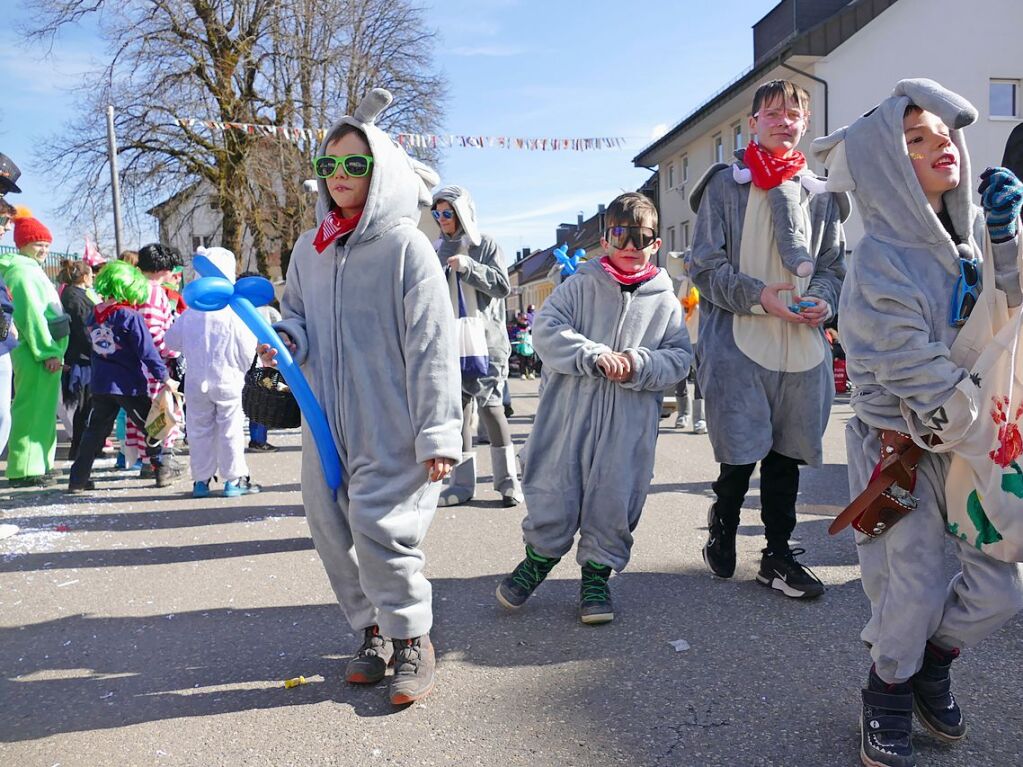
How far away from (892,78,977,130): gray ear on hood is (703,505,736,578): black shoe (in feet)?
7.36

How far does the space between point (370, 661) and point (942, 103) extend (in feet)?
8.53

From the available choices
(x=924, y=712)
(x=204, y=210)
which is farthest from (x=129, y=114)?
(x=924, y=712)

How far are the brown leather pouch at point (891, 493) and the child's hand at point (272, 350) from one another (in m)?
1.94

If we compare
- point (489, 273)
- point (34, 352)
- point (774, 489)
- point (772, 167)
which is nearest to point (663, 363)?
point (774, 489)

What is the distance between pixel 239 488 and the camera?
6.77 m

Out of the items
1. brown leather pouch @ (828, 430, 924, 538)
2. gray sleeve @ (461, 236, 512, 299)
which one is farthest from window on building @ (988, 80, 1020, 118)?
brown leather pouch @ (828, 430, 924, 538)

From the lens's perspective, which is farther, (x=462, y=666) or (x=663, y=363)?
(x=663, y=363)

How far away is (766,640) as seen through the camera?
3.34m

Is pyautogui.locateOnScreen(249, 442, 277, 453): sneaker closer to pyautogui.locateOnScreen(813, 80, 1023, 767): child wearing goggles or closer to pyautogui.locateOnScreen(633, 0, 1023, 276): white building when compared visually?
pyautogui.locateOnScreen(813, 80, 1023, 767): child wearing goggles

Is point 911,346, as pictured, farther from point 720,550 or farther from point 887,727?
point 720,550

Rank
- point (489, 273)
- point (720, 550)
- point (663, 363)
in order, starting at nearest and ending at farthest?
point (663, 363) < point (720, 550) < point (489, 273)

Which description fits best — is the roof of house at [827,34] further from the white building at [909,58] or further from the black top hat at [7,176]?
the black top hat at [7,176]

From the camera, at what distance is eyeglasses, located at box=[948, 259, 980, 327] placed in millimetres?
2299

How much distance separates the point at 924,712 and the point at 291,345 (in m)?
2.39
